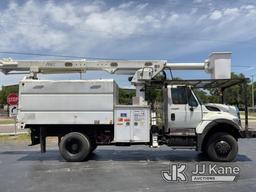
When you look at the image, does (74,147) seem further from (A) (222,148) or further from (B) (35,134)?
(A) (222,148)

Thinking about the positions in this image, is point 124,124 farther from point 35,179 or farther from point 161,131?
point 35,179

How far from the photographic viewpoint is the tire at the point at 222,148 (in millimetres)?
12102

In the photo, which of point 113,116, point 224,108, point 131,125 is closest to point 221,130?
point 224,108

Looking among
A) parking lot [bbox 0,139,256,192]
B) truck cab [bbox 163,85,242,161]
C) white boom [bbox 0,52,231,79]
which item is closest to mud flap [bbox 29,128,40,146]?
parking lot [bbox 0,139,256,192]

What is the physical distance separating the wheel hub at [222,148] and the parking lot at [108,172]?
48 cm

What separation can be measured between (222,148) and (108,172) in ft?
12.5

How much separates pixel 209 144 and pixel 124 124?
9.01ft

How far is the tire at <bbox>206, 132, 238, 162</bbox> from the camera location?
12.1 metres

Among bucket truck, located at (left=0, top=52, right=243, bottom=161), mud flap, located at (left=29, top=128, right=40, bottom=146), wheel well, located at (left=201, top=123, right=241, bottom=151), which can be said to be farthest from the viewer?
mud flap, located at (left=29, top=128, right=40, bottom=146)

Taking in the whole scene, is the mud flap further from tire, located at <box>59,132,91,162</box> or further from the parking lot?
tire, located at <box>59,132,91,162</box>

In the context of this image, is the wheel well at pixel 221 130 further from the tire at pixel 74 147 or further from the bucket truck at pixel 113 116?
the tire at pixel 74 147

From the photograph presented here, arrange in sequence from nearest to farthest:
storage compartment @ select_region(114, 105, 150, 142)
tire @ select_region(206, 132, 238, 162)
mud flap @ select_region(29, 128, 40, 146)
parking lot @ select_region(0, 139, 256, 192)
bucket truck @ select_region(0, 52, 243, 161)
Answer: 1. parking lot @ select_region(0, 139, 256, 192)
2. tire @ select_region(206, 132, 238, 162)
3. bucket truck @ select_region(0, 52, 243, 161)
4. storage compartment @ select_region(114, 105, 150, 142)
5. mud flap @ select_region(29, 128, 40, 146)

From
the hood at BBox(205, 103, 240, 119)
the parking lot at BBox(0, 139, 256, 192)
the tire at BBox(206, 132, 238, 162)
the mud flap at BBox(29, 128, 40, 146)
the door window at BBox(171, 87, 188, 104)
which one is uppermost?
the door window at BBox(171, 87, 188, 104)

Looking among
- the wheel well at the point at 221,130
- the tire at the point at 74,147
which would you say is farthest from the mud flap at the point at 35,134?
the wheel well at the point at 221,130
